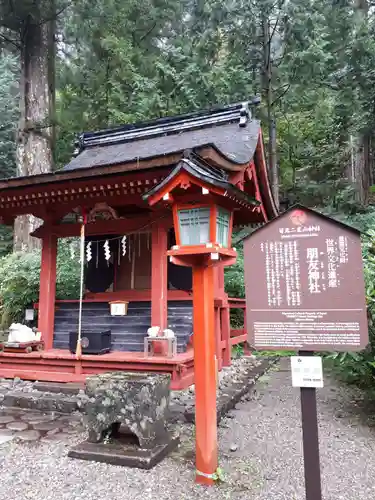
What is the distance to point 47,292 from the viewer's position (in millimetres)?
6809

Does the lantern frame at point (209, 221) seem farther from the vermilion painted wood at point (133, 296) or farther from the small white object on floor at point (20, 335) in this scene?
the small white object on floor at point (20, 335)

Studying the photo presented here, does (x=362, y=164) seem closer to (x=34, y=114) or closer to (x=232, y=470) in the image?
(x=34, y=114)

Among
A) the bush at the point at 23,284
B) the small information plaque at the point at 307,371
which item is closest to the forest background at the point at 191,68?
the bush at the point at 23,284

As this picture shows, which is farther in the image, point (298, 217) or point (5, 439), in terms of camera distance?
point (5, 439)

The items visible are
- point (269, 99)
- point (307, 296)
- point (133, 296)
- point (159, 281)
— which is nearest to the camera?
point (307, 296)

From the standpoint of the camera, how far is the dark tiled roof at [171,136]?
731 centimetres

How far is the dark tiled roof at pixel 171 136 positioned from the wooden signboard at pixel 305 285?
13.2 feet

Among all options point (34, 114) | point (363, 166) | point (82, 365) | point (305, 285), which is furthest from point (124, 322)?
point (363, 166)

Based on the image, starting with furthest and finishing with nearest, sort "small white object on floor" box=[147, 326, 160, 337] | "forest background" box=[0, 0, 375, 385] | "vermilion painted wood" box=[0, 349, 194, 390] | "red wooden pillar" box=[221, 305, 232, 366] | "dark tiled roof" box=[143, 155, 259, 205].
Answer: "forest background" box=[0, 0, 375, 385]
"red wooden pillar" box=[221, 305, 232, 366]
"small white object on floor" box=[147, 326, 160, 337]
"vermilion painted wood" box=[0, 349, 194, 390]
"dark tiled roof" box=[143, 155, 259, 205]

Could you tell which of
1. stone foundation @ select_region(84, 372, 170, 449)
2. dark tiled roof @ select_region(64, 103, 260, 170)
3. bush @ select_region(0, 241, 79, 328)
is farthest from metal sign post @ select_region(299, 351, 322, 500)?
bush @ select_region(0, 241, 79, 328)

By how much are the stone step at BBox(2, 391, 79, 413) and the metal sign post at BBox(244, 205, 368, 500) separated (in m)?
3.35

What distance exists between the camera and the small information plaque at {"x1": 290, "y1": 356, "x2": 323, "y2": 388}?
253 cm

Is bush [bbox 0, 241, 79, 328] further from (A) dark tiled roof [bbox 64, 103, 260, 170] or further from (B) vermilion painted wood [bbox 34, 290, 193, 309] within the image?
(A) dark tiled roof [bbox 64, 103, 260, 170]

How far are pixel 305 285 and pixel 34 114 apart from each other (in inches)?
449
